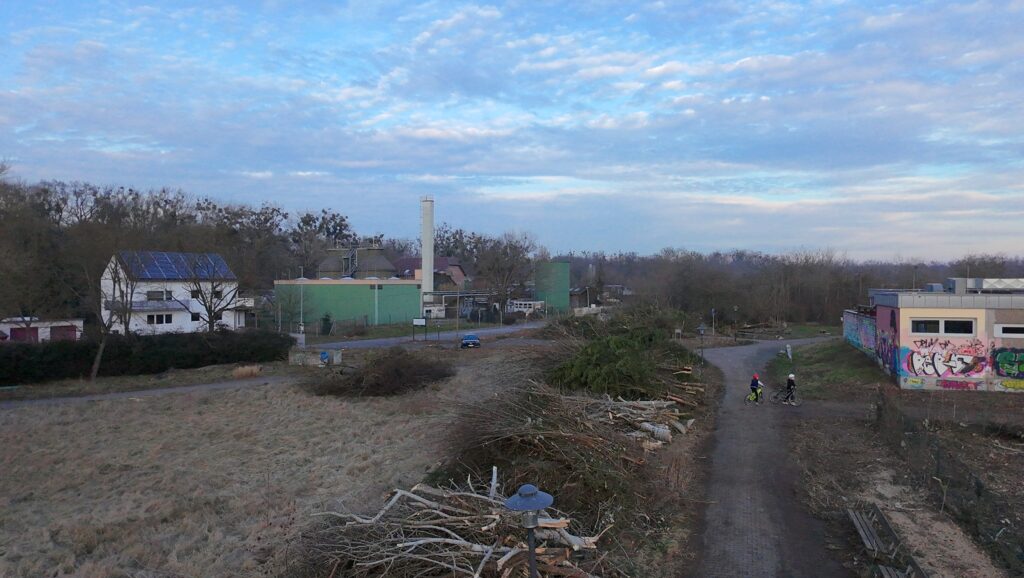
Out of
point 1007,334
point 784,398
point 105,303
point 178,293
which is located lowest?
point 784,398

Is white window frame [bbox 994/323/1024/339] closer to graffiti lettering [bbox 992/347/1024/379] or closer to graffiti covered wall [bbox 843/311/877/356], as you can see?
graffiti lettering [bbox 992/347/1024/379]

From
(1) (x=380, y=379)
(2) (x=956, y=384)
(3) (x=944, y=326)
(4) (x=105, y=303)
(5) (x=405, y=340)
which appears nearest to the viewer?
(2) (x=956, y=384)

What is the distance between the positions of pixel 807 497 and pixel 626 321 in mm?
23482

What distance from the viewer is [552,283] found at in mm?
79688

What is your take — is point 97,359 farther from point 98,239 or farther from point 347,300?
point 347,300

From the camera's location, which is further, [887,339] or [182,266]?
[182,266]

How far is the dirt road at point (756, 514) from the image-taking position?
9.62 meters

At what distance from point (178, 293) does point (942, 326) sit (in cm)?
4344

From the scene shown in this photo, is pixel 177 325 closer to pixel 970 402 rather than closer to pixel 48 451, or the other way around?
pixel 48 451

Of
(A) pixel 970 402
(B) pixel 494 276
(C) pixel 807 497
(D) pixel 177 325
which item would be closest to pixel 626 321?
(A) pixel 970 402

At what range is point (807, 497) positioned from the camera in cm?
1255

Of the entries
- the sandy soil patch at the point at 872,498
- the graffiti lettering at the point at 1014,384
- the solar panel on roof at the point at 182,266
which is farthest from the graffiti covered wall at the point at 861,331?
the solar panel on roof at the point at 182,266

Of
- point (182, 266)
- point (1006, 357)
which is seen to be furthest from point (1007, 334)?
point (182, 266)

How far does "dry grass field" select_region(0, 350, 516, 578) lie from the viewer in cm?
1152
